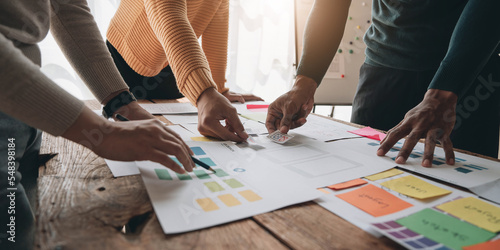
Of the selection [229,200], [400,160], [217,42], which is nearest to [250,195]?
[229,200]

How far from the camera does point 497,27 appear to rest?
2.28 feet

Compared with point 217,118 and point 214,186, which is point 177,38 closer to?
point 217,118

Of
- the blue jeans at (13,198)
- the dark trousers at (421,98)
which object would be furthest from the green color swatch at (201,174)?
the dark trousers at (421,98)

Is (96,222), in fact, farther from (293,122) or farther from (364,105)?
(364,105)

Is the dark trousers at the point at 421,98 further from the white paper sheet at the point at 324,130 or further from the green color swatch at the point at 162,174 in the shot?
the green color swatch at the point at 162,174

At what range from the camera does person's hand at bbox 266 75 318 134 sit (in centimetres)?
82

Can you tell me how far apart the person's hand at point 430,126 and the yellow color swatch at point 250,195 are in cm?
37

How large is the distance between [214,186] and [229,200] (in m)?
0.05

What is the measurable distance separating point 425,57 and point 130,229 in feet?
3.48

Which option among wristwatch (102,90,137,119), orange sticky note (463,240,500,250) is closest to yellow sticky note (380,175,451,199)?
orange sticky note (463,240,500,250)

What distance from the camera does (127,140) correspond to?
0.43 meters

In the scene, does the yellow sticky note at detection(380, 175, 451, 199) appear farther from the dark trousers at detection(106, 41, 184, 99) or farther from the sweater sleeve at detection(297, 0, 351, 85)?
Answer: the dark trousers at detection(106, 41, 184, 99)

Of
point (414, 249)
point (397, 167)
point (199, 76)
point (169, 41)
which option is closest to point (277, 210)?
point (414, 249)

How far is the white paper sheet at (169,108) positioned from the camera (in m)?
0.98
